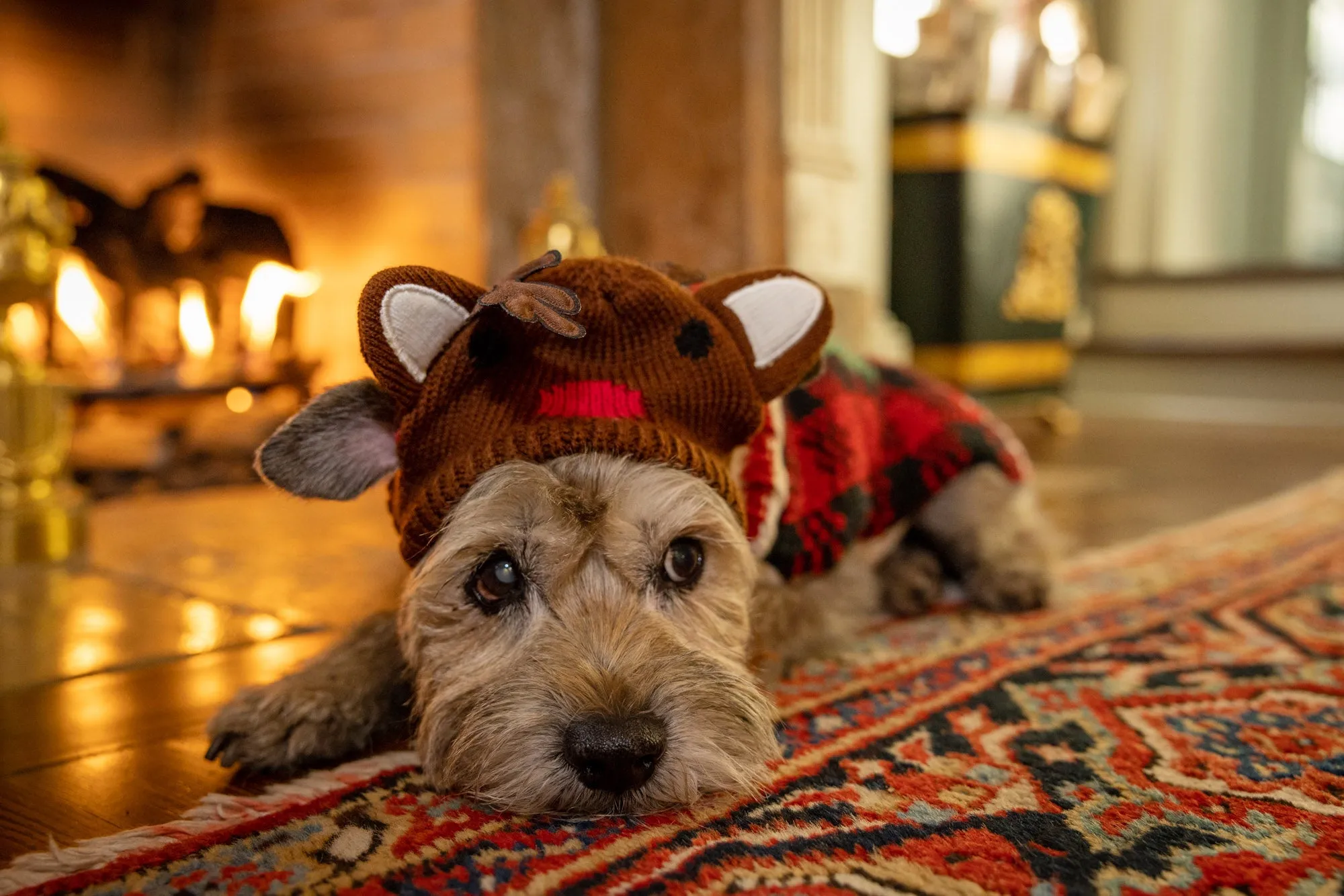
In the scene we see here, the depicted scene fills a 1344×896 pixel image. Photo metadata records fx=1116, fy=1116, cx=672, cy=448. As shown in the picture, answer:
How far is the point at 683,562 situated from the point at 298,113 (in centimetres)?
330

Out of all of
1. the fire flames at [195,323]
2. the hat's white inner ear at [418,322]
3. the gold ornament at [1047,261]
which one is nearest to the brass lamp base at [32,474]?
the fire flames at [195,323]

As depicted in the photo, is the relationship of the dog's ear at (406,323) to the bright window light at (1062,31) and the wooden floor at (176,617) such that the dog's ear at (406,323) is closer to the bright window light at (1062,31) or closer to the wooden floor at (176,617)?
the wooden floor at (176,617)

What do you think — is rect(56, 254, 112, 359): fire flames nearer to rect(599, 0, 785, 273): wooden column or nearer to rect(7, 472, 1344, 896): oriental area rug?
rect(599, 0, 785, 273): wooden column

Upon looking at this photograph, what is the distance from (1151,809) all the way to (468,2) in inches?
123

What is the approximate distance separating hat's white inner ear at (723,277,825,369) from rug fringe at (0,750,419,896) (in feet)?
2.07

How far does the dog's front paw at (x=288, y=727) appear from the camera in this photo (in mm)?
1251

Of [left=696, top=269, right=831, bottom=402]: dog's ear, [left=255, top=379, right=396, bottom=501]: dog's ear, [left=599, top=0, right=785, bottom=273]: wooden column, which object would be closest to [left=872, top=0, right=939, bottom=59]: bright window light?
[left=599, top=0, right=785, bottom=273]: wooden column

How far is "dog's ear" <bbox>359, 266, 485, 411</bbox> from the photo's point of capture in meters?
1.18

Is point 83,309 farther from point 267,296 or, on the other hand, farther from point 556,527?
point 556,527

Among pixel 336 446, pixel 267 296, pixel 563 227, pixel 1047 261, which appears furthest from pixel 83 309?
pixel 1047 261

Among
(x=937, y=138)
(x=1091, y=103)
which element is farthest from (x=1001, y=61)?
(x=1091, y=103)

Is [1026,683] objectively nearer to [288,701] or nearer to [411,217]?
[288,701]

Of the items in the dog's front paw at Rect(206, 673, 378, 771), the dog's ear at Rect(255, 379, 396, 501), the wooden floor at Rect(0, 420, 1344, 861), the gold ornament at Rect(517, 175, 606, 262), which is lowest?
the wooden floor at Rect(0, 420, 1344, 861)

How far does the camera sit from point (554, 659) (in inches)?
44.0
